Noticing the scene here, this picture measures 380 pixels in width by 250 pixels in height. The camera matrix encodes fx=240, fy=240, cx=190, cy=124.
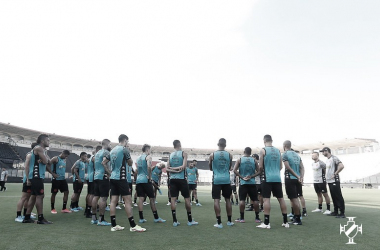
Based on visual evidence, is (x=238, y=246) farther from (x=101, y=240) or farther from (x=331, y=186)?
(x=331, y=186)

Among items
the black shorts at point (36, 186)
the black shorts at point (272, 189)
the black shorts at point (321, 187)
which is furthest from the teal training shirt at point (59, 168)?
the black shorts at point (321, 187)

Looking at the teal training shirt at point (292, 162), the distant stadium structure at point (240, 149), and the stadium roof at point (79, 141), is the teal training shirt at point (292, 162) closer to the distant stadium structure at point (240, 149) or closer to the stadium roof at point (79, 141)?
the distant stadium structure at point (240, 149)

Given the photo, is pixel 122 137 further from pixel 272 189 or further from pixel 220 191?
pixel 272 189

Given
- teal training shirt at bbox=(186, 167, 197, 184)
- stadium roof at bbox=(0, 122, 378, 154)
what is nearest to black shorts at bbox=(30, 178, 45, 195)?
teal training shirt at bbox=(186, 167, 197, 184)

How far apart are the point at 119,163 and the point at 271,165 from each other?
3718 mm

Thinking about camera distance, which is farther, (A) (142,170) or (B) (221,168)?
(A) (142,170)

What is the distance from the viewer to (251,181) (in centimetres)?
700

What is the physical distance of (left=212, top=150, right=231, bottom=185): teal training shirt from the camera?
6.08m

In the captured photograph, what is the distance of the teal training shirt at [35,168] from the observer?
20.4ft

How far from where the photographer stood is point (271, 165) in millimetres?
5996

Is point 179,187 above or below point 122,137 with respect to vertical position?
below

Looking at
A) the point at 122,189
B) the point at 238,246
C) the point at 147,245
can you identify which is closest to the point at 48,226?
the point at 122,189

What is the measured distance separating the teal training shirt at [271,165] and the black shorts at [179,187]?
1.98 metres

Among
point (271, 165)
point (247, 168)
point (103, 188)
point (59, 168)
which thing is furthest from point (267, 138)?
point (59, 168)
